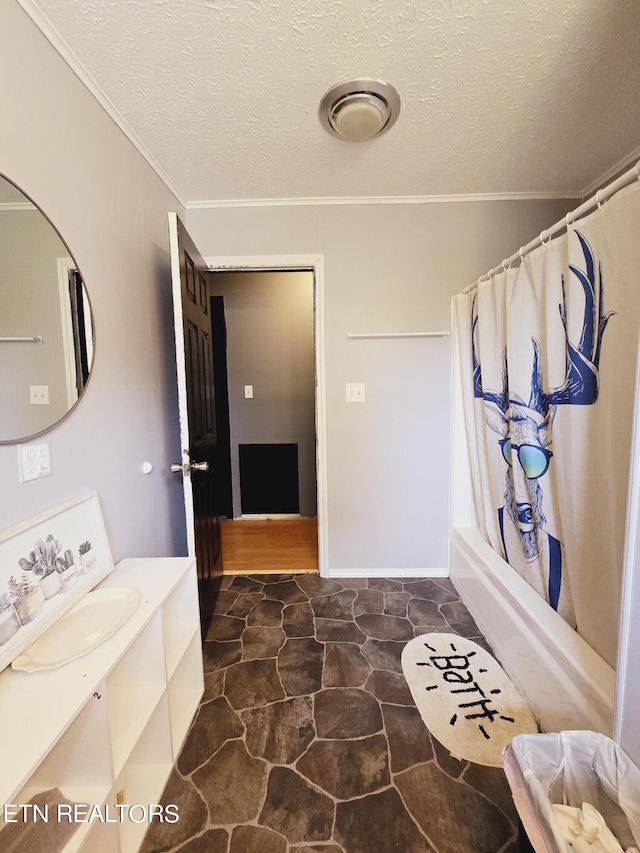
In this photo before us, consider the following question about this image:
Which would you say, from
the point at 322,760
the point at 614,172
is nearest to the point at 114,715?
the point at 322,760

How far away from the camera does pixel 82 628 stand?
1036mm

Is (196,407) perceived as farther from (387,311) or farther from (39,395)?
(387,311)

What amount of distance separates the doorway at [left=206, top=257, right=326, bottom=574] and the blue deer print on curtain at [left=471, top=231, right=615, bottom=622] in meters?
1.83

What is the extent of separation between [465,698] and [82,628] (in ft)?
4.93

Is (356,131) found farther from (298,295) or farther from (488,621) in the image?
(488,621)

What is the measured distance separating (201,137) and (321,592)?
2542 millimetres

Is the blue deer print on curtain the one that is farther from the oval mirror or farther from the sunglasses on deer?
the oval mirror

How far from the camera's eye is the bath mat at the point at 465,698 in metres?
1.32

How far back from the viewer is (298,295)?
345cm

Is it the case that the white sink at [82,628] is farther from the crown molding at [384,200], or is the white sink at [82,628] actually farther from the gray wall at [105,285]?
the crown molding at [384,200]

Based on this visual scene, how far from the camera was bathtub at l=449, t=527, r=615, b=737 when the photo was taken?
3.73ft

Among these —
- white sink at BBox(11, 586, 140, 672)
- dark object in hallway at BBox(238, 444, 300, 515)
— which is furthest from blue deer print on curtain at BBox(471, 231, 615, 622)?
dark object in hallway at BBox(238, 444, 300, 515)

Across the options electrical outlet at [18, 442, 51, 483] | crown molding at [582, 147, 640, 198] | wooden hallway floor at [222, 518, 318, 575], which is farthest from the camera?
wooden hallway floor at [222, 518, 318, 575]

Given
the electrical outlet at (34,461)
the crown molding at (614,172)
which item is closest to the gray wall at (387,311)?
the crown molding at (614,172)
